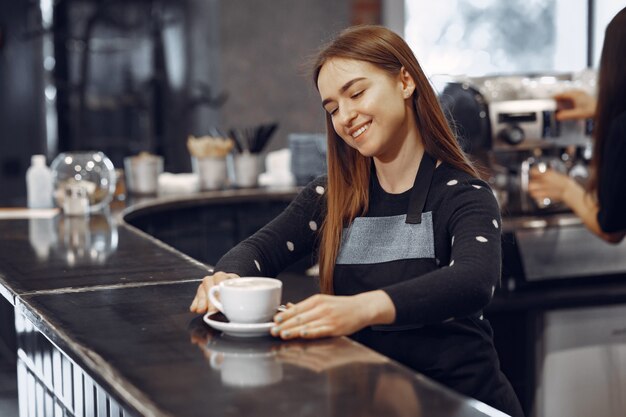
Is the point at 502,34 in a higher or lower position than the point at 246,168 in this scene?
higher

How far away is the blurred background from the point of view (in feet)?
18.4

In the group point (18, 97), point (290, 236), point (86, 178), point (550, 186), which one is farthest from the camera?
point (18, 97)

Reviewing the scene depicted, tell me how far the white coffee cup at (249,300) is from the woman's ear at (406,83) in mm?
561

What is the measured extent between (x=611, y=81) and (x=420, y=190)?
3.92 ft

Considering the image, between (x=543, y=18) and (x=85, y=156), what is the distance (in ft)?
12.8

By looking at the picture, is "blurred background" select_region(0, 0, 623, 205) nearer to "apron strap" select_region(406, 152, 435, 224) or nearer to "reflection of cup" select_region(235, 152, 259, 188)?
"reflection of cup" select_region(235, 152, 259, 188)

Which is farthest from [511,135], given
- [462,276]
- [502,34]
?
[502,34]

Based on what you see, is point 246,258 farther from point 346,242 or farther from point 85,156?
point 85,156

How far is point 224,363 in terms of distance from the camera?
142 cm

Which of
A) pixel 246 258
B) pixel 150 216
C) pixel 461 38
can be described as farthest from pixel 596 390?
pixel 461 38

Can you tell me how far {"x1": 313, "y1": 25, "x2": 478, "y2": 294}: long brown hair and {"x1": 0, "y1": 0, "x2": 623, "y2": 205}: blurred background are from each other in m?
3.59

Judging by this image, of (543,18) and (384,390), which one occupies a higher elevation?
(543,18)

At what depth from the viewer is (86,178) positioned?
338 cm

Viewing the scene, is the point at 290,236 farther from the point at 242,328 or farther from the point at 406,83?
the point at 242,328
